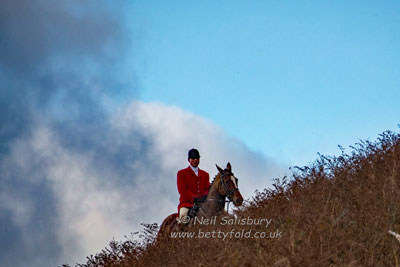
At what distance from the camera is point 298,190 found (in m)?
11.6

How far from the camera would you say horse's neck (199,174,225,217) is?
10891 millimetres

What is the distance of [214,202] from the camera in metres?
10.9

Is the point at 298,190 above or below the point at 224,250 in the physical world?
above

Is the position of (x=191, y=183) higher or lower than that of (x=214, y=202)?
higher

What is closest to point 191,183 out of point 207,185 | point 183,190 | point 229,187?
point 183,190

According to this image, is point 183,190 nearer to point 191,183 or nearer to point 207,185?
point 191,183

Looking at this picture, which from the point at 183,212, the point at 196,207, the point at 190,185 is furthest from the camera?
the point at 190,185

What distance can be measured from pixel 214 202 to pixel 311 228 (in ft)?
12.8

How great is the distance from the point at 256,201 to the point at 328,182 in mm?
2012

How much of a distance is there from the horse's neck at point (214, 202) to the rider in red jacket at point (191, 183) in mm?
729

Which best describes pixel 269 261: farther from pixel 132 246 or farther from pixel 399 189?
pixel 132 246

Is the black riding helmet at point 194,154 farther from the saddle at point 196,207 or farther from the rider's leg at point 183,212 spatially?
the rider's leg at point 183,212

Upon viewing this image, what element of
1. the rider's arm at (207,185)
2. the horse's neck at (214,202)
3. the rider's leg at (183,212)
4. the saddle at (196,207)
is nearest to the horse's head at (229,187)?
the horse's neck at (214,202)

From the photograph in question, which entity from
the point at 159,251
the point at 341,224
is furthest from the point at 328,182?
the point at 159,251
